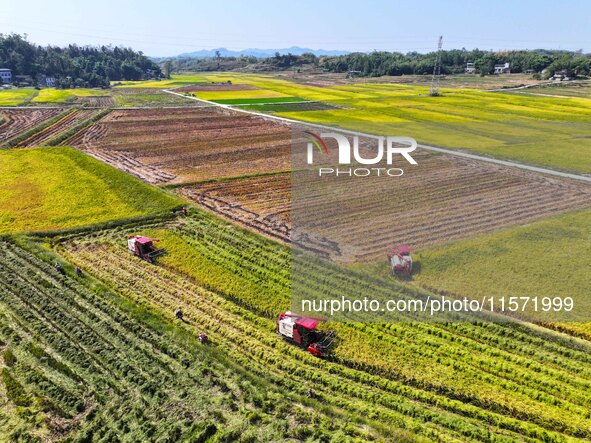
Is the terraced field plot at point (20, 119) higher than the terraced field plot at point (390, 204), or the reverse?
the terraced field plot at point (20, 119)

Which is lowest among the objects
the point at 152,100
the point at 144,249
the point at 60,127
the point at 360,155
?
the point at 144,249

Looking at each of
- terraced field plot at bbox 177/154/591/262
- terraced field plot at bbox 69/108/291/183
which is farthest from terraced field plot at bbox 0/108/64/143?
terraced field plot at bbox 177/154/591/262

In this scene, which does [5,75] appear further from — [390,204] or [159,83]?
[390,204]

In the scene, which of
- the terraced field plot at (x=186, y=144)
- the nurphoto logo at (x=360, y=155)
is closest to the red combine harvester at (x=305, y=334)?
the nurphoto logo at (x=360, y=155)

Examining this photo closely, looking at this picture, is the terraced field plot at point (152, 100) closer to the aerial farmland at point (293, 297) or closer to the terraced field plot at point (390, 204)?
the aerial farmland at point (293, 297)

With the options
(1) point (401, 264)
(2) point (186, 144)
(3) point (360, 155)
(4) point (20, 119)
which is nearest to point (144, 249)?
(1) point (401, 264)
